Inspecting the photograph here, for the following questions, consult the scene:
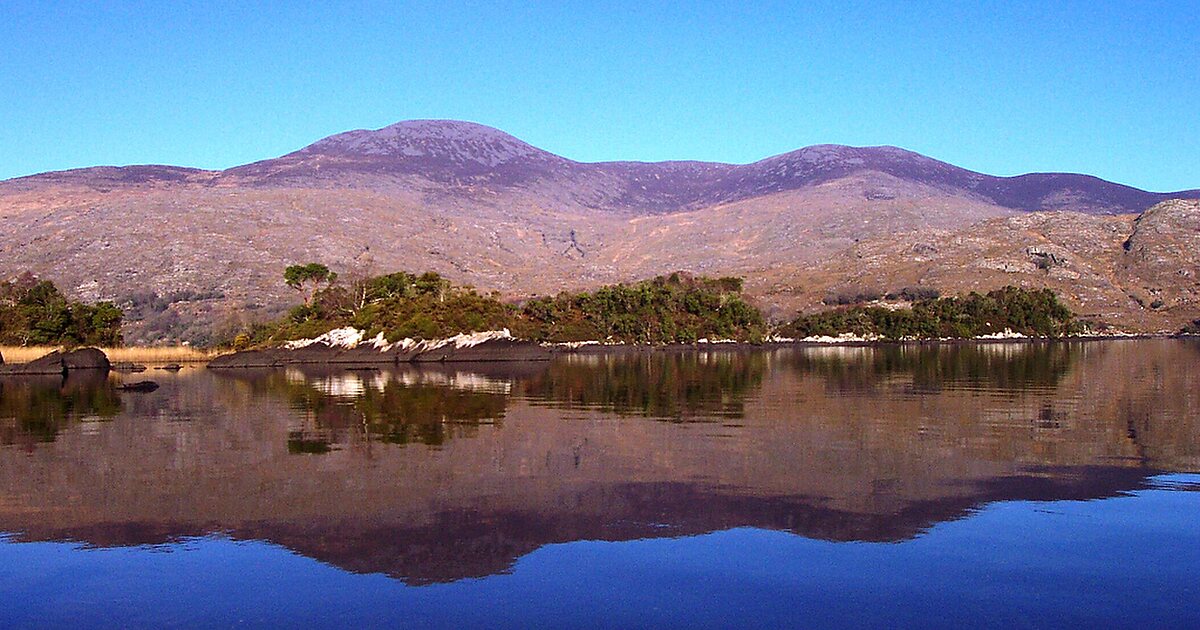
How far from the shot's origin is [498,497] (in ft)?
59.2

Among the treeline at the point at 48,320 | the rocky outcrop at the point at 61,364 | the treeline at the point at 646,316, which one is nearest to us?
the rocky outcrop at the point at 61,364

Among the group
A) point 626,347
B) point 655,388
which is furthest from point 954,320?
point 655,388

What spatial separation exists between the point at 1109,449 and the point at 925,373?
3270 cm

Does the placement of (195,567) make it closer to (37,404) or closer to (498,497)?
(498,497)

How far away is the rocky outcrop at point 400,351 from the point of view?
82.5 m

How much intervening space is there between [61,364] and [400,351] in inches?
954

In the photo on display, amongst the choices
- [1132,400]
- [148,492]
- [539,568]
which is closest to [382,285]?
[1132,400]

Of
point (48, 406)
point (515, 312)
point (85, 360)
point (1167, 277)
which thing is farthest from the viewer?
point (1167, 277)

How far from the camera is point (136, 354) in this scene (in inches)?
3327

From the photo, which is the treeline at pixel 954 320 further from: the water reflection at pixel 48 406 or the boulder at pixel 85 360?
the water reflection at pixel 48 406

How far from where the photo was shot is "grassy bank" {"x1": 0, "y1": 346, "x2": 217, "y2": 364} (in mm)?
75562

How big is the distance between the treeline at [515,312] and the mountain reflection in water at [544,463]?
4511 centimetres

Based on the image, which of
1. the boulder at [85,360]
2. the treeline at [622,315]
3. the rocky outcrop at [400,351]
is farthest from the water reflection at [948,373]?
the boulder at [85,360]

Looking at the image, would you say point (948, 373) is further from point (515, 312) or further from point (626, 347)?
point (515, 312)
